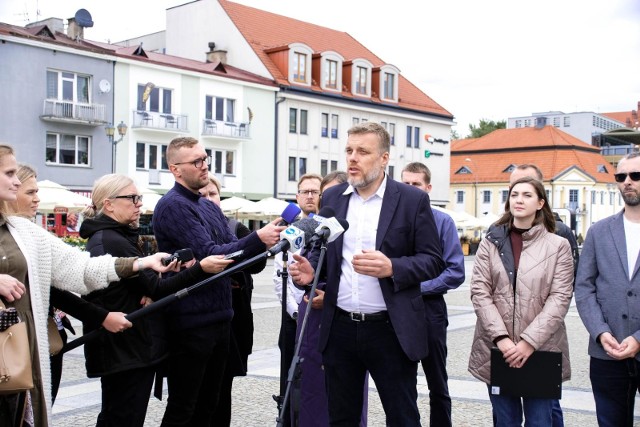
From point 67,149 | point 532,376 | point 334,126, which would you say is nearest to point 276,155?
point 334,126

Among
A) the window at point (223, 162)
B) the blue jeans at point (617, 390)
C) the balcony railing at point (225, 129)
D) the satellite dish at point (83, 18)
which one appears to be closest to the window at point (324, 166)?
the balcony railing at point (225, 129)

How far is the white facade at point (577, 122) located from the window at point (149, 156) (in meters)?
62.2

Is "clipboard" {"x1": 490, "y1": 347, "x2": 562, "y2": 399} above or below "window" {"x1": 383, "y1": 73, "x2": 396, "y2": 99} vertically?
below

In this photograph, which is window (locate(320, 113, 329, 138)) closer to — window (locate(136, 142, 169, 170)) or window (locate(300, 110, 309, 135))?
window (locate(300, 110, 309, 135))

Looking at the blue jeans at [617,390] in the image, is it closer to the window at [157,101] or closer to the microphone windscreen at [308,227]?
the microphone windscreen at [308,227]

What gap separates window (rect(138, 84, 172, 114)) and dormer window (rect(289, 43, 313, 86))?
8.10 meters

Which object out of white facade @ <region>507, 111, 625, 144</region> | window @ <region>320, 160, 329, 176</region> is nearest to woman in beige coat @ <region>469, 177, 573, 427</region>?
window @ <region>320, 160, 329, 176</region>

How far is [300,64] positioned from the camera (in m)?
42.6

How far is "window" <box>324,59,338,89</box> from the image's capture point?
4377cm

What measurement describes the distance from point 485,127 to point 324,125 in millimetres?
61473

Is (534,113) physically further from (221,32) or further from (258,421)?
(258,421)

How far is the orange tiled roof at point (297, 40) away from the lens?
43.0 metres

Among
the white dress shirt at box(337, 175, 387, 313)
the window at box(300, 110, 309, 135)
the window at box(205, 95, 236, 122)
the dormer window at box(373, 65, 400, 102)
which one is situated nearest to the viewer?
the white dress shirt at box(337, 175, 387, 313)

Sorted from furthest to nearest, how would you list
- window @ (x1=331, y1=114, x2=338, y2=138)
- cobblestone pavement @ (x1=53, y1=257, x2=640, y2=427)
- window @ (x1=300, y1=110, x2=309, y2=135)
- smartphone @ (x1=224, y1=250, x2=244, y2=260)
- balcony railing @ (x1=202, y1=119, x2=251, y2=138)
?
window @ (x1=331, y1=114, x2=338, y2=138), window @ (x1=300, y1=110, x2=309, y2=135), balcony railing @ (x1=202, y1=119, x2=251, y2=138), cobblestone pavement @ (x1=53, y1=257, x2=640, y2=427), smartphone @ (x1=224, y1=250, x2=244, y2=260)
